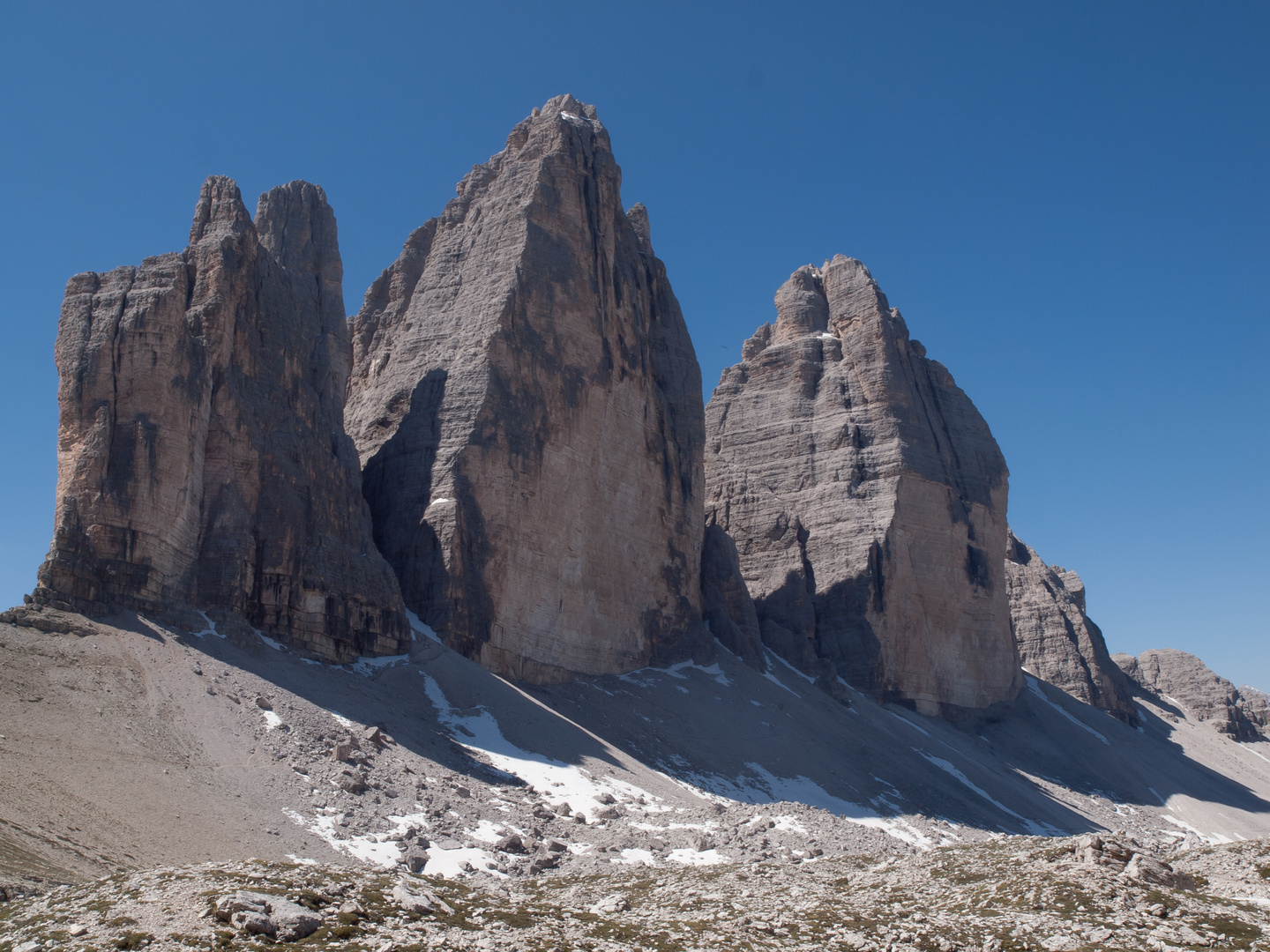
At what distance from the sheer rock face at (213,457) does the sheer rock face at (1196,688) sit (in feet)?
300

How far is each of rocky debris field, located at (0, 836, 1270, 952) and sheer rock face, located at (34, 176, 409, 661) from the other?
21.2 m

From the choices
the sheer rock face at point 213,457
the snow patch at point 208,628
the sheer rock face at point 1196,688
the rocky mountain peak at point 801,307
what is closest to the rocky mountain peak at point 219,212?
the sheer rock face at point 213,457

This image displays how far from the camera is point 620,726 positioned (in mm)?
51188

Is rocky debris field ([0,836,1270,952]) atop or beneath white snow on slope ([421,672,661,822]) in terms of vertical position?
beneath

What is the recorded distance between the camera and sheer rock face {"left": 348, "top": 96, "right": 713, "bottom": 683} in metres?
54.0

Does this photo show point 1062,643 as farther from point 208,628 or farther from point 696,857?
point 208,628

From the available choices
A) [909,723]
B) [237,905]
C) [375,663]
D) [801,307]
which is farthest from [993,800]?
[237,905]

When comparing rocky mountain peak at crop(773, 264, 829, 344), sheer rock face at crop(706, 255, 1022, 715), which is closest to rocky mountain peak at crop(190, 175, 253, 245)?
sheer rock face at crop(706, 255, 1022, 715)

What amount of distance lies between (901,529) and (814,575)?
22.9 ft

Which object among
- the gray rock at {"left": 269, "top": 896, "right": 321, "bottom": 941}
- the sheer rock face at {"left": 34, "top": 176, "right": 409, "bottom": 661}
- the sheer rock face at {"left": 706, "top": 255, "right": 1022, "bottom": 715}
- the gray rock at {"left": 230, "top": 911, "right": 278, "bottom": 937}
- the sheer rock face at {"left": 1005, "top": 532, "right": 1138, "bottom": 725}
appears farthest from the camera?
the sheer rock face at {"left": 1005, "top": 532, "right": 1138, "bottom": 725}

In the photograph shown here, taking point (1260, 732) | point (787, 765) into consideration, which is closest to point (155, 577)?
point (787, 765)

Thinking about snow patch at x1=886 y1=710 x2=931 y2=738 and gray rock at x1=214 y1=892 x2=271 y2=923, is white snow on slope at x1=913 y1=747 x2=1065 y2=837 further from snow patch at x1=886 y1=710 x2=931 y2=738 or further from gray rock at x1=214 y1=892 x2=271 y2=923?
gray rock at x1=214 y1=892 x2=271 y2=923

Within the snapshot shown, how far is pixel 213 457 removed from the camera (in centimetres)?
4512

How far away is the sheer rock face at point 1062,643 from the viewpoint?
9769cm
